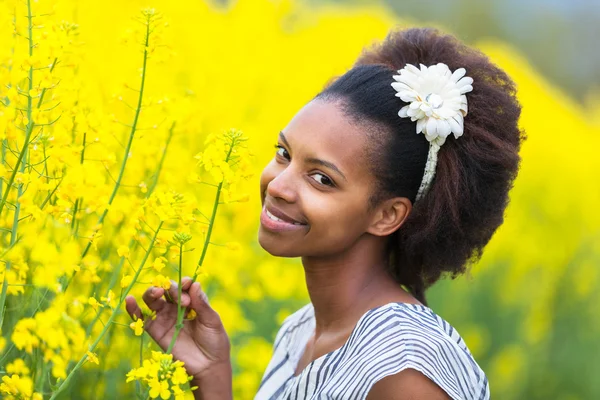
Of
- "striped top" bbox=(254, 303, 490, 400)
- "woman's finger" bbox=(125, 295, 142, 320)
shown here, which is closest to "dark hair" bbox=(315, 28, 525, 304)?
"striped top" bbox=(254, 303, 490, 400)

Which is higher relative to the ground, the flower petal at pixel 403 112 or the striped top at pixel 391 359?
the flower petal at pixel 403 112

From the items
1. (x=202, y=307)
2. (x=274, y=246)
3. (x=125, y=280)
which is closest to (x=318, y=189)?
(x=274, y=246)

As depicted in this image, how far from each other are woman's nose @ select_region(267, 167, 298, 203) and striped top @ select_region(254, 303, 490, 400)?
1.05 feet

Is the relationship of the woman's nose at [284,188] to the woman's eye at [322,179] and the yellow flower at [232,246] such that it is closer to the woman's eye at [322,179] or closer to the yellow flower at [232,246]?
the woman's eye at [322,179]

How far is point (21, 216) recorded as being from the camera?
191 centimetres

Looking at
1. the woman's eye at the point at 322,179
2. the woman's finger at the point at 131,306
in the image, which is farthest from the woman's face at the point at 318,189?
the woman's finger at the point at 131,306

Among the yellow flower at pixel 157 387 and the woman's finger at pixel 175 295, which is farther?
the woman's finger at pixel 175 295

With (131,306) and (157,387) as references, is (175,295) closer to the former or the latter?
(131,306)

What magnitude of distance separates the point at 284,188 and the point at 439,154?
1.29 ft

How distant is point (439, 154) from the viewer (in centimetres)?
223

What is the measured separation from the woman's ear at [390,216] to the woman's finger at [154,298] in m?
0.50

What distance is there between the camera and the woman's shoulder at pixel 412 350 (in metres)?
1.97

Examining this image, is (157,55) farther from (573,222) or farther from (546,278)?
(573,222)

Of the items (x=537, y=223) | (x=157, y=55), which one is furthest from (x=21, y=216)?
(x=537, y=223)
